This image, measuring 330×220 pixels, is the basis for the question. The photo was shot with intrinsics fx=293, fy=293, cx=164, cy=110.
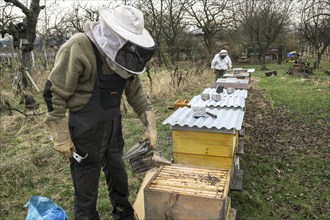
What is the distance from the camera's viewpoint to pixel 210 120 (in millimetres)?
3217

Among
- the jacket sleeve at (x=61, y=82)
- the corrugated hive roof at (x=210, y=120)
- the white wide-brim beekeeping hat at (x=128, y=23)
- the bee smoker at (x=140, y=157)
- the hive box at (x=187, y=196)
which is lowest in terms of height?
the hive box at (x=187, y=196)

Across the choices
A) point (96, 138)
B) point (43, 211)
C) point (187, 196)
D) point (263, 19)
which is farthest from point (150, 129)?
point (263, 19)

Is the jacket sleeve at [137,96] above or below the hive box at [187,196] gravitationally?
above

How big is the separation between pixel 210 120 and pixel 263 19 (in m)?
19.6

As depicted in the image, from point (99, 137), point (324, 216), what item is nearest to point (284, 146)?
point (324, 216)

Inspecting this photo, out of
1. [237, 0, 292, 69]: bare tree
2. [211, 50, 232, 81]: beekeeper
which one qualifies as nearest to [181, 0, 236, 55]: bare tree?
[237, 0, 292, 69]: bare tree

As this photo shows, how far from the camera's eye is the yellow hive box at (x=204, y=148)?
9.80 feet

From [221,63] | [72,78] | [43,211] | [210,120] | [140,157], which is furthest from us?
[221,63]

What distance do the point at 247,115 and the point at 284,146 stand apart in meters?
2.19

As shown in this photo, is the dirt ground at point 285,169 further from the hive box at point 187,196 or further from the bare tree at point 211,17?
the bare tree at point 211,17

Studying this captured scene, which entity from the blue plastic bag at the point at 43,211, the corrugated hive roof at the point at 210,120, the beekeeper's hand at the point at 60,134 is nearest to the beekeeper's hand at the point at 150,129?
the corrugated hive roof at the point at 210,120

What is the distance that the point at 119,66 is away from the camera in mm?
1946

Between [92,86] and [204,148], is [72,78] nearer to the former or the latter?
[92,86]

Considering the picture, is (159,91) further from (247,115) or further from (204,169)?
(204,169)
